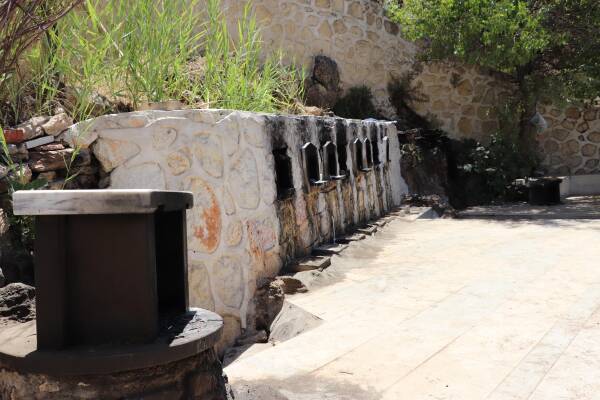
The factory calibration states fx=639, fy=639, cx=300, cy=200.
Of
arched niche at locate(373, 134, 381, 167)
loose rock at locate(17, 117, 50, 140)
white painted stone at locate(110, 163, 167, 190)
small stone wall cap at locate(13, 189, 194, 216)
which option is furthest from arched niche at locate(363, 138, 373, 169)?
small stone wall cap at locate(13, 189, 194, 216)

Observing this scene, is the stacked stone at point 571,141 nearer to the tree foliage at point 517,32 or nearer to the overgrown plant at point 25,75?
the tree foliage at point 517,32

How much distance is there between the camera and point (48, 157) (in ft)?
13.2

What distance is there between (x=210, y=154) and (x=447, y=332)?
203 centimetres

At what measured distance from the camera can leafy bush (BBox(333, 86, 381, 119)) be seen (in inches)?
458

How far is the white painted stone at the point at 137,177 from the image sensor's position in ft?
14.1

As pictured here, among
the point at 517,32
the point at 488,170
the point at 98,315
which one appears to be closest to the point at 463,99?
the point at 488,170

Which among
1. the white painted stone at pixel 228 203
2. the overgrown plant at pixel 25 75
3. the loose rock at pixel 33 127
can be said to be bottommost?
the white painted stone at pixel 228 203

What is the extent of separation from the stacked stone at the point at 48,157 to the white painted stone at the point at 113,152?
7cm

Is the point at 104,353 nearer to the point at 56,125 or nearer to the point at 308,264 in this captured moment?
the point at 56,125

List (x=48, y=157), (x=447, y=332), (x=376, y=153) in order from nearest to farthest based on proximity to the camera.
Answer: (x=447, y=332) < (x=48, y=157) < (x=376, y=153)

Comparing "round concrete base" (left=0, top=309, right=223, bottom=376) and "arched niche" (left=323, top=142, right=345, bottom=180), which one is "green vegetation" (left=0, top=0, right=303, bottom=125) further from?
"round concrete base" (left=0, top=309, right=223, bottom=376)

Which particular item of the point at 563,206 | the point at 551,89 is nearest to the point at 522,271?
the point at 563,206

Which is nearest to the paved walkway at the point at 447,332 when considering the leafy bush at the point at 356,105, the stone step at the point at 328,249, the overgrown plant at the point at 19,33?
the stone step at the point at 328,249

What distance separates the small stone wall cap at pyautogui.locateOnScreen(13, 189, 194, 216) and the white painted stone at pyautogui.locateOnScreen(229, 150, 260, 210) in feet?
8.79
